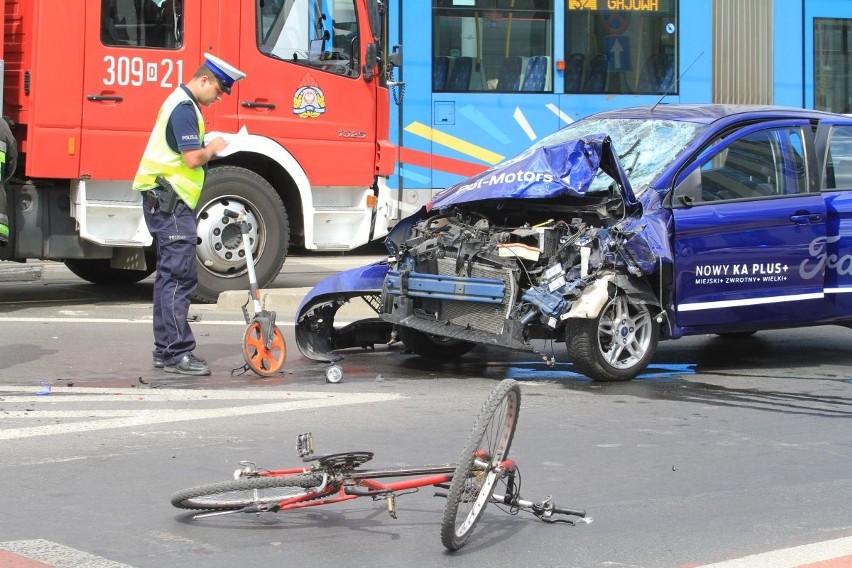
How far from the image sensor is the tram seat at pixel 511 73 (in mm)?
16281

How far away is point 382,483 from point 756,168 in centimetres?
483

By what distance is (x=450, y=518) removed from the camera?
4.71 metres

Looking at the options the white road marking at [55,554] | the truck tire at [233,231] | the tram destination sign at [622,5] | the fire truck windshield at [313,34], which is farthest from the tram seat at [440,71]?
the white road marking at [55,554]

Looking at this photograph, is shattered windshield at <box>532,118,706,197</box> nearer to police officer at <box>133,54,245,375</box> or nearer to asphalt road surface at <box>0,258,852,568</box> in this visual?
asphalt road surface at <box>0,258,852,568</box>

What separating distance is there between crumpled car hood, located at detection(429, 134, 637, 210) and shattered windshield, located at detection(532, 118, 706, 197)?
33cm

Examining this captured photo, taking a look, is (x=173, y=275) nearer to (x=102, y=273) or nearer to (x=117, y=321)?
(x=117, y=321)

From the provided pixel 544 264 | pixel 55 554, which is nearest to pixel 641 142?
pixel 544 264

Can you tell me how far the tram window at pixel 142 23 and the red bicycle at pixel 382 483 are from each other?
24.3 ft

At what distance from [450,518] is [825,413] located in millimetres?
3680

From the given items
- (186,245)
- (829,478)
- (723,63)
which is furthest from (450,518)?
(723,63)

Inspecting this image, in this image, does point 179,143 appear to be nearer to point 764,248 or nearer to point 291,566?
point 764,248

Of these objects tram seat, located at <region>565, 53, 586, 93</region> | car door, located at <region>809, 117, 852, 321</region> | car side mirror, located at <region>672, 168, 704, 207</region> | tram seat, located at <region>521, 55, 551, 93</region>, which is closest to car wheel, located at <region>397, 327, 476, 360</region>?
car side mirror, located at <region>672, 168, 704, 207</region>

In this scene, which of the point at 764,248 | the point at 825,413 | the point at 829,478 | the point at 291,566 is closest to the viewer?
the point at 291,566

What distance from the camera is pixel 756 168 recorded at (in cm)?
904
